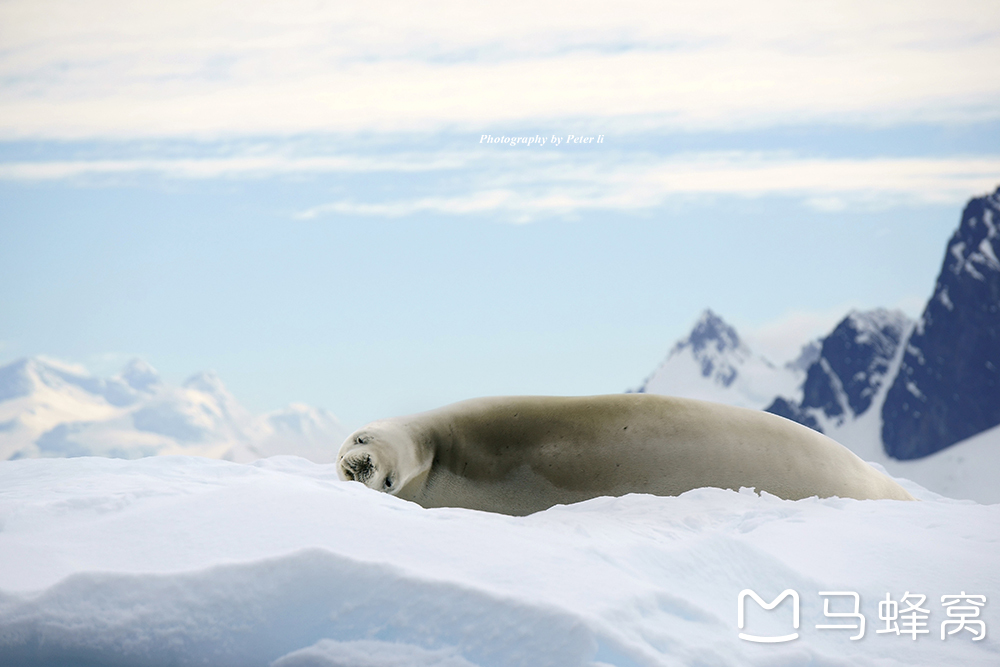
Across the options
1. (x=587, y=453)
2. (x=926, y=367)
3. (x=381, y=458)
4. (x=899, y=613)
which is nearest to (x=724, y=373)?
(x=926, y=367)

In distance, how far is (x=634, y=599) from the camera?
3.11 metres

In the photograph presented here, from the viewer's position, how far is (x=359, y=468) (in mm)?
5305

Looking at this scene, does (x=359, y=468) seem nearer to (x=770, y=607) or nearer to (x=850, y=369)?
(x=770, y=607)

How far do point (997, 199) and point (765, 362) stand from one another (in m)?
74.0

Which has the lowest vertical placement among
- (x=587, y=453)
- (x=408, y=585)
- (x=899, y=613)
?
(x=899, y=613)

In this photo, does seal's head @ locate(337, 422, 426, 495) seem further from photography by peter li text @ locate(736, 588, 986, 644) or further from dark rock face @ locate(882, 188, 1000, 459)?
dark rock face @ locate(882, 188, 1000, 459)

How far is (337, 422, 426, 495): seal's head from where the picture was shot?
5312 millimetres

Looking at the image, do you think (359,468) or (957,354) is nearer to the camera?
(359,468)

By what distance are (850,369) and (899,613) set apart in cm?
15277

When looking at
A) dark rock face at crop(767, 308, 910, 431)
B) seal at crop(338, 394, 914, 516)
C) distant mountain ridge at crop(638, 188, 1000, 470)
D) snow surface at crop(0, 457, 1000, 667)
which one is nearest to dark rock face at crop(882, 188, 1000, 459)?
distant mountain ridge at crop(638, 188, 1000, 470)

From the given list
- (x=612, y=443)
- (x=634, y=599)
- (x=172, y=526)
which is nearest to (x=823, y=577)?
(x=634, y=599)

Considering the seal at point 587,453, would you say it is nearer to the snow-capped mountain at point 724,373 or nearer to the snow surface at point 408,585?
Result: the snow surface at point 408,585

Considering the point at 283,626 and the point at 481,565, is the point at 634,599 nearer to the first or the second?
the point at 481,565

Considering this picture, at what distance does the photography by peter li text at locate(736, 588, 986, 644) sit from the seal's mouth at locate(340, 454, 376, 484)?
2458 millimetres
